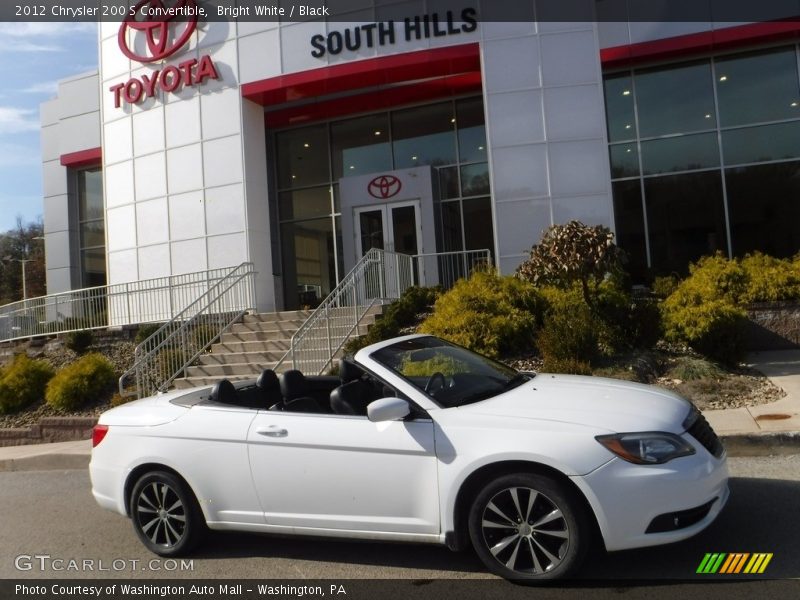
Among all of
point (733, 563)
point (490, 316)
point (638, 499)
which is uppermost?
point (490, 316)

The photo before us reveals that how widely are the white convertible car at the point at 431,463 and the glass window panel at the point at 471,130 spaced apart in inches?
518

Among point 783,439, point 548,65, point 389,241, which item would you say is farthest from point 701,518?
point 389,241

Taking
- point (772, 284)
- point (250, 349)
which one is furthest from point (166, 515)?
point (772, 284)

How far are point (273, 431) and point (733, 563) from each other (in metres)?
2.94

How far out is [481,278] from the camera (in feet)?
36.9

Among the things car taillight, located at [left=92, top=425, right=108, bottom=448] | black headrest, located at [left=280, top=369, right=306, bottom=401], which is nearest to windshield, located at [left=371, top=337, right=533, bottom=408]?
black headrest, located at [left=280, top=369, right=306, bottom=401]

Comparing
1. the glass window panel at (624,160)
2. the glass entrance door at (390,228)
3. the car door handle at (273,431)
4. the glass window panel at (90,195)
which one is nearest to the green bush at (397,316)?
the glass entrance door at (390,228)

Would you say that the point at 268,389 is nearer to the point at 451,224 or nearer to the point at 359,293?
the point at 359,293

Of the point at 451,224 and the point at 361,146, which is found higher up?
the point at 361,146

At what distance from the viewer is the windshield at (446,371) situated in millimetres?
4555

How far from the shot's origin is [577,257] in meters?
9.91

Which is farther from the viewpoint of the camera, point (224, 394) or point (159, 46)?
point (159, 46)

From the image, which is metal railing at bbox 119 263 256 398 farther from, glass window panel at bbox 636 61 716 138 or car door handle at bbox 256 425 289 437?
glass window panel at bbox 636 61 716 138

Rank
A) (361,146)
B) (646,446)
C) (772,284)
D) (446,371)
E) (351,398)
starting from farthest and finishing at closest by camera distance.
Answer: (361,146), (772,284), (446,371), (351,398), (646,446)
